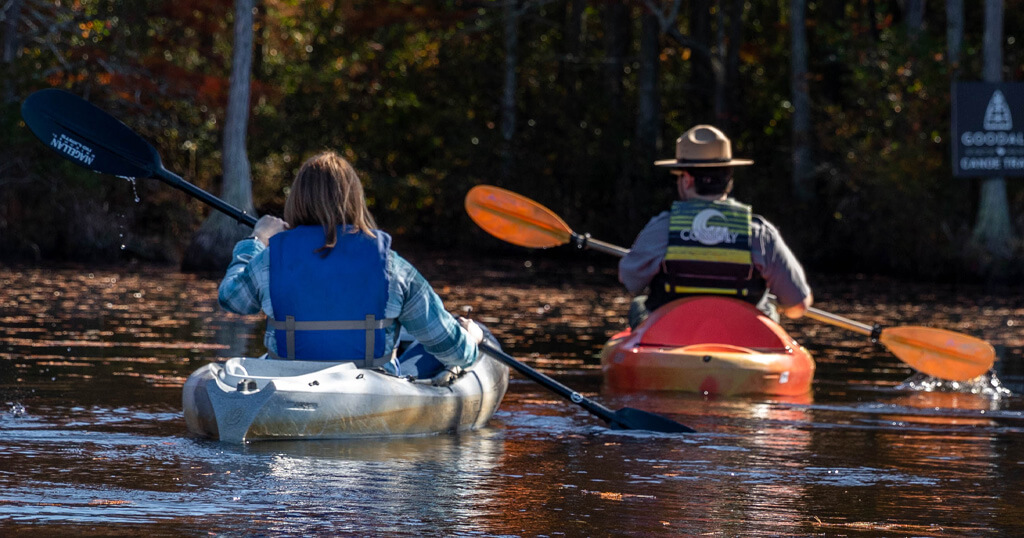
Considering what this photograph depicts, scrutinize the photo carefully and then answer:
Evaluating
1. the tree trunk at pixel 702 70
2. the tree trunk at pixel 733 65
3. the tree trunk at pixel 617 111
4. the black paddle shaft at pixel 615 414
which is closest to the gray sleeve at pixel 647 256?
the black paddle shaft at pixel 615 414

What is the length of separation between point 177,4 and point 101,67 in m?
1.29

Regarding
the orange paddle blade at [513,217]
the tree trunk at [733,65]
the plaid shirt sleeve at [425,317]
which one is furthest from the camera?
the tree trunk at [733,65]

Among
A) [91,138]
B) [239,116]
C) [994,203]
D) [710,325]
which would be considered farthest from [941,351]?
[239,116]

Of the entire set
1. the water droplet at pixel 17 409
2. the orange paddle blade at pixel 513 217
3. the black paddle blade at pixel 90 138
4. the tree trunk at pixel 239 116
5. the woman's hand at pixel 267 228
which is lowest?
the water droplet at pixel 17 409

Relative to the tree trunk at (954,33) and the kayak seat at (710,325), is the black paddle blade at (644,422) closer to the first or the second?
the kayak seat at (710,325)

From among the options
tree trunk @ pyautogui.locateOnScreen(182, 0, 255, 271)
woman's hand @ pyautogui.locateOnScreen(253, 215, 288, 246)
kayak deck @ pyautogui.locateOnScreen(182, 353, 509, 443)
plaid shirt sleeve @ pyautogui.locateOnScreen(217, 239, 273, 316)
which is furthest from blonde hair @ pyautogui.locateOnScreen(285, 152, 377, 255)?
tree trunk @ pyautogui.locateOnScreen(182, 0, 255, 271)

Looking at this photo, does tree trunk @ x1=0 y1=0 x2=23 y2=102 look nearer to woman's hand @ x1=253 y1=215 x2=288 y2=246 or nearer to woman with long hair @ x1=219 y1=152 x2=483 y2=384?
woman's hand @ x1=253 y1=215 x2=288 y2=246

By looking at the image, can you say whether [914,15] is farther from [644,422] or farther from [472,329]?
[472,329]

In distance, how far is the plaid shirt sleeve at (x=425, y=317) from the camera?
6.29 metres

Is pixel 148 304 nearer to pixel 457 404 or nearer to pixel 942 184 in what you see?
pixel 457 404

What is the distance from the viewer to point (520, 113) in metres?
27.4

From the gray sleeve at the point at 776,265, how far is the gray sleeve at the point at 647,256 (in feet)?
1.48

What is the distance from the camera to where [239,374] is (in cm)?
616

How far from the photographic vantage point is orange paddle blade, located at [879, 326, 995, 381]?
30.1ft
